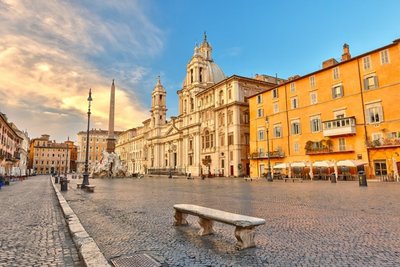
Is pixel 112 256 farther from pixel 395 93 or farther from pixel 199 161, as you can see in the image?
pixel 199 161

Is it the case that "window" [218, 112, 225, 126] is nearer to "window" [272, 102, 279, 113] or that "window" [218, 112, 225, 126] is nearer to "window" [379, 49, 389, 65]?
"window" [272, 102, 279, 113]

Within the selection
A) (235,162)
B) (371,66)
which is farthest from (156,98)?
(371,66)

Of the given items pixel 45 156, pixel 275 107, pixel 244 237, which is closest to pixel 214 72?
pixel 275 107

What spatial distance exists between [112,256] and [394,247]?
15.2ft

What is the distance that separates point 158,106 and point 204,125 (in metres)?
29.6

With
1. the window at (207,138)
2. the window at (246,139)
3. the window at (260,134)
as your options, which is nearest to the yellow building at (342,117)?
the window at (260,134)

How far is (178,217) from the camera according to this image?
6.76 meters

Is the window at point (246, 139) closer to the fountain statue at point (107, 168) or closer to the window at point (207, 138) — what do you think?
the window at point (207, 138)

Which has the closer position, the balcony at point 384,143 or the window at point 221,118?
the balcony at point 384,143

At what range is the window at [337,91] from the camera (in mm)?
32309

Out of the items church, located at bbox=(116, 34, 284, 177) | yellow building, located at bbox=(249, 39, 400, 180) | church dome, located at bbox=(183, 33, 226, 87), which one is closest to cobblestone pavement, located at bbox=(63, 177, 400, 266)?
yellow building, located at bbox=(249, 39, 400, 180)

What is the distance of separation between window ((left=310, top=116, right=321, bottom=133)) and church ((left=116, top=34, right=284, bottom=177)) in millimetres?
14638

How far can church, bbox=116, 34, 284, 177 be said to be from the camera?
48719mm

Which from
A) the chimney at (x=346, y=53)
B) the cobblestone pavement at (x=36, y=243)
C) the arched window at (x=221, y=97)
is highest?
the chimney at (x=346, y=53)
